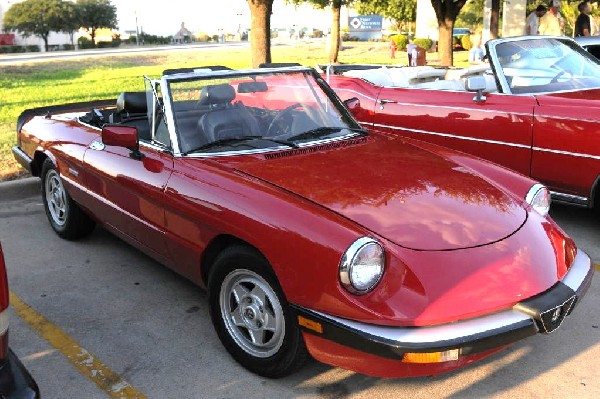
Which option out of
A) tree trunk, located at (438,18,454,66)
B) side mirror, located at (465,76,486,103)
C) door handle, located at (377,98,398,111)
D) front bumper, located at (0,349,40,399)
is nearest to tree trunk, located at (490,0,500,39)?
tree trunk, located at (438,18,454,66)

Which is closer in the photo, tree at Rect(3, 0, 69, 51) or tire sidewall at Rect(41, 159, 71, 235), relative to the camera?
tire sidewall at Rect(41, 159, 71, 235)

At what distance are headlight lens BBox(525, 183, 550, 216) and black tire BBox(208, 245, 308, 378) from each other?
5.20 feet

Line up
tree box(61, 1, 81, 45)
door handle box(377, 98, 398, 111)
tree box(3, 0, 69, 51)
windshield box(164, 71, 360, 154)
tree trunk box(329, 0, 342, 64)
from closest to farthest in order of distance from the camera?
windshield box(164, 71, 360, 154) < door handle box(377, 98, 398, 111) < tree trunk box(329, 0, 342, 64) < tree box(3, 0, 69, 51) < tree box(61, 1, 81, 45)

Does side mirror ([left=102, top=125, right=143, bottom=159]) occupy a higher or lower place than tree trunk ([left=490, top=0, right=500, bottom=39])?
lower

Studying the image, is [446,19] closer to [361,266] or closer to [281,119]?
[281,119]

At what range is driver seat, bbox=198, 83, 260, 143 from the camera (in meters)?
3.80

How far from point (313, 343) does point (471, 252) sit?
809mm

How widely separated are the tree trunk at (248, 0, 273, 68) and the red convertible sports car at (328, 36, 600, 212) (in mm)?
5358

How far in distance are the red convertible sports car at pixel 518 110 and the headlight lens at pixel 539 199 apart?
153 centimetres

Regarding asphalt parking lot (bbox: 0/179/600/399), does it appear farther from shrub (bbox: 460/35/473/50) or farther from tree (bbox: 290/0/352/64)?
shrub (bbox: 460/35/473/50)

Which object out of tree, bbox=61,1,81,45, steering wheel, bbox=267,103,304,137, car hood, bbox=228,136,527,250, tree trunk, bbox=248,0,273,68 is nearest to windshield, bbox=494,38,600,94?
car hood, bbox=228,136,527,250

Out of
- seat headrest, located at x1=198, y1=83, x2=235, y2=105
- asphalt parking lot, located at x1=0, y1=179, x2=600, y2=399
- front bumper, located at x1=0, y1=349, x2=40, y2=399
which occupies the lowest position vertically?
asphalt parking lot, located at x1=0, y1=179, x2=600, y2=399

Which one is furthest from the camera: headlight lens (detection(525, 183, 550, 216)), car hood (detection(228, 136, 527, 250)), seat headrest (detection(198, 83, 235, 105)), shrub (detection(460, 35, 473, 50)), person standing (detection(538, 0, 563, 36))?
shrub (detection(460, 35, 473, 50))

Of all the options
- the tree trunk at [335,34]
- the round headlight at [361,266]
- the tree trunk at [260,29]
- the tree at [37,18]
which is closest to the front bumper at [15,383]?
the round headlight at [361,266]
